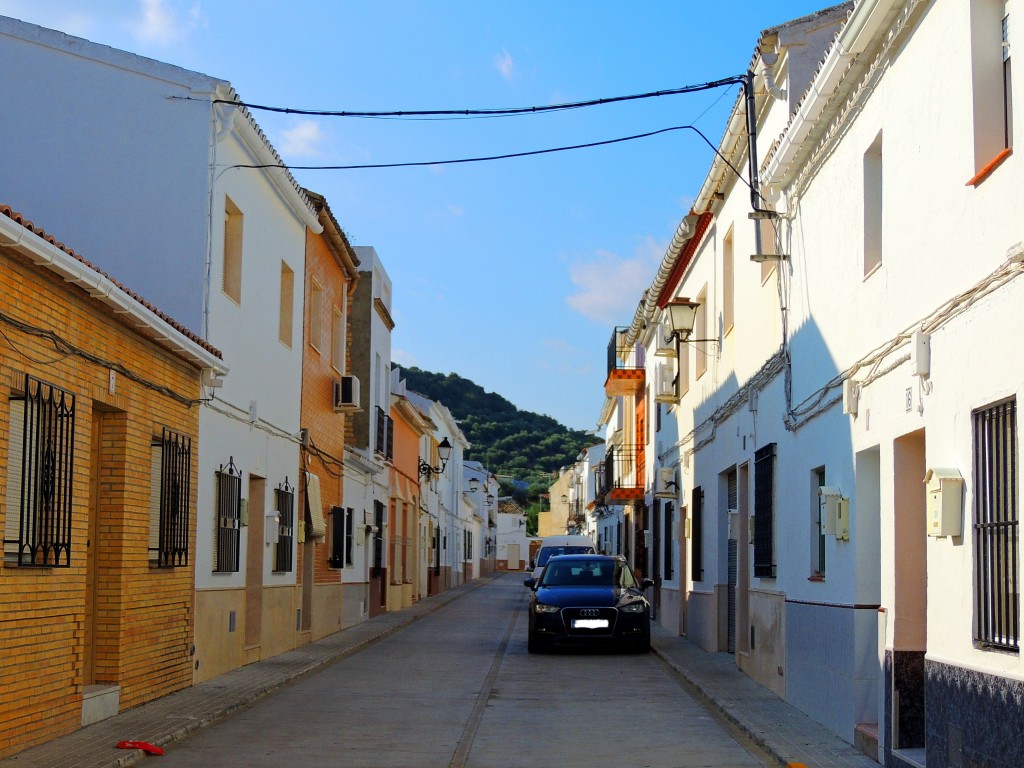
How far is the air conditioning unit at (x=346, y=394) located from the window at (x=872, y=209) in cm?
1484

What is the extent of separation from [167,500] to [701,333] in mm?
10756

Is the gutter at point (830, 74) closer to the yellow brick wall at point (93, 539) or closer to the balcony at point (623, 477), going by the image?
the yellow brick wall at point (93, 539)

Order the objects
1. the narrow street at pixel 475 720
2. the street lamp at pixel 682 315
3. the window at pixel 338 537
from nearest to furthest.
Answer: the narrow street at pixel 475 720, the street lamp at pixel 682 315, the window at pixel 338 537

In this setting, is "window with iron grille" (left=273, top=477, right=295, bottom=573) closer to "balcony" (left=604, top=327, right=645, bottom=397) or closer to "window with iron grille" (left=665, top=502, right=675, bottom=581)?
"window with iron grille" (left=665, top=502, right=675, bottom=581)

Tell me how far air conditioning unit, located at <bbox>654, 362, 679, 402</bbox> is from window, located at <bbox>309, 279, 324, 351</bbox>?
6430 millimetres

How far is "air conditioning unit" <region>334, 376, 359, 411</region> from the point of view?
2423cm

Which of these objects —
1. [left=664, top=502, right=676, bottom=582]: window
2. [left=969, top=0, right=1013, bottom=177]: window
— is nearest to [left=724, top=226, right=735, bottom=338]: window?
[left=664, top=502, right=676, bottom=582]: window

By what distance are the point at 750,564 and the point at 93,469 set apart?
8509 mm

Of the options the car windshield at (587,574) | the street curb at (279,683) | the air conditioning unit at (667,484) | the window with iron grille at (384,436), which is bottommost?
the street curb at (279,683)

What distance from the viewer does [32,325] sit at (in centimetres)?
982

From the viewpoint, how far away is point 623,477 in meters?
36.4

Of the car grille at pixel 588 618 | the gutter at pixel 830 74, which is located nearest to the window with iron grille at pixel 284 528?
the car grille at pixel 588 618

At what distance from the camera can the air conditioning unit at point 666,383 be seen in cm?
2423

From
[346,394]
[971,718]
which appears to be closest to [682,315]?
[346,394]
